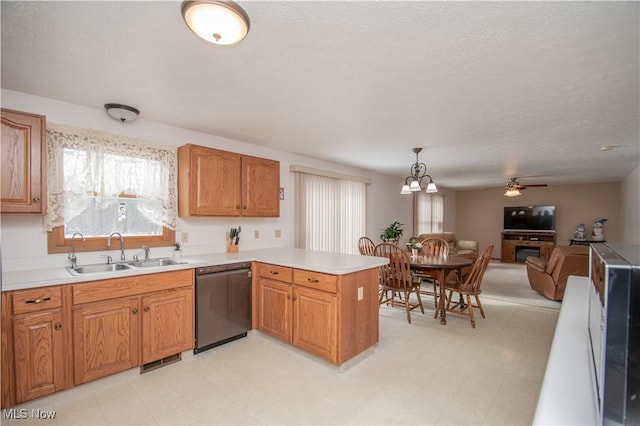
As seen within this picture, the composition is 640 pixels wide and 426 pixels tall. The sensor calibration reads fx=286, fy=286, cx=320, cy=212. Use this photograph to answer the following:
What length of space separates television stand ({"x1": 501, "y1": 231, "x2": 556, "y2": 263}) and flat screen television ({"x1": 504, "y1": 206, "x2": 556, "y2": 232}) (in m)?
0.15

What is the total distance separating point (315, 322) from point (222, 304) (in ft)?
3.16

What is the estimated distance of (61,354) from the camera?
1.98 meters

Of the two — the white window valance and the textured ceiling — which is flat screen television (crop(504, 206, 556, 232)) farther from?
the white window valance

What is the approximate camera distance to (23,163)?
2043 mm

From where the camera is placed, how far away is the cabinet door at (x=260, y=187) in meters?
3.32

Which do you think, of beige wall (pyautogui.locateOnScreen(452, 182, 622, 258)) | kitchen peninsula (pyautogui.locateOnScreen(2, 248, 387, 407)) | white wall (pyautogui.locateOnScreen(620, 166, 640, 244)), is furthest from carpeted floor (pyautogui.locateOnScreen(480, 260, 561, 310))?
kitchen peninsula (pyautogui.locateOnScreen(2, 248, 387, 407))

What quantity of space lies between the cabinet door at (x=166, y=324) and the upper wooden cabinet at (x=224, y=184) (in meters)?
0.85

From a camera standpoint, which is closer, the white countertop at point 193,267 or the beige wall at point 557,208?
the white countertop at point 193,267

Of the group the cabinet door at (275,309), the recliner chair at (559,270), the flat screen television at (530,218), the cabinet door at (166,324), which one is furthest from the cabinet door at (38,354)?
the flat screen television at (530,218)

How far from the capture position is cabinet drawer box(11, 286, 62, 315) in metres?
1.83

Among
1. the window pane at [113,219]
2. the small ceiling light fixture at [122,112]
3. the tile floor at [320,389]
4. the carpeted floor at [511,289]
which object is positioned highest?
the small ceiling light fixture at [122,112]

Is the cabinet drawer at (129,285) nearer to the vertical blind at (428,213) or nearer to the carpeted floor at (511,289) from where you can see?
the carpeted floor at (511,289)

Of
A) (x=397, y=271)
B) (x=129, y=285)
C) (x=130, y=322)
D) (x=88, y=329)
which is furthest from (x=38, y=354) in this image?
(x=397, y=271)

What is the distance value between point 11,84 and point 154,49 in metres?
1.36
